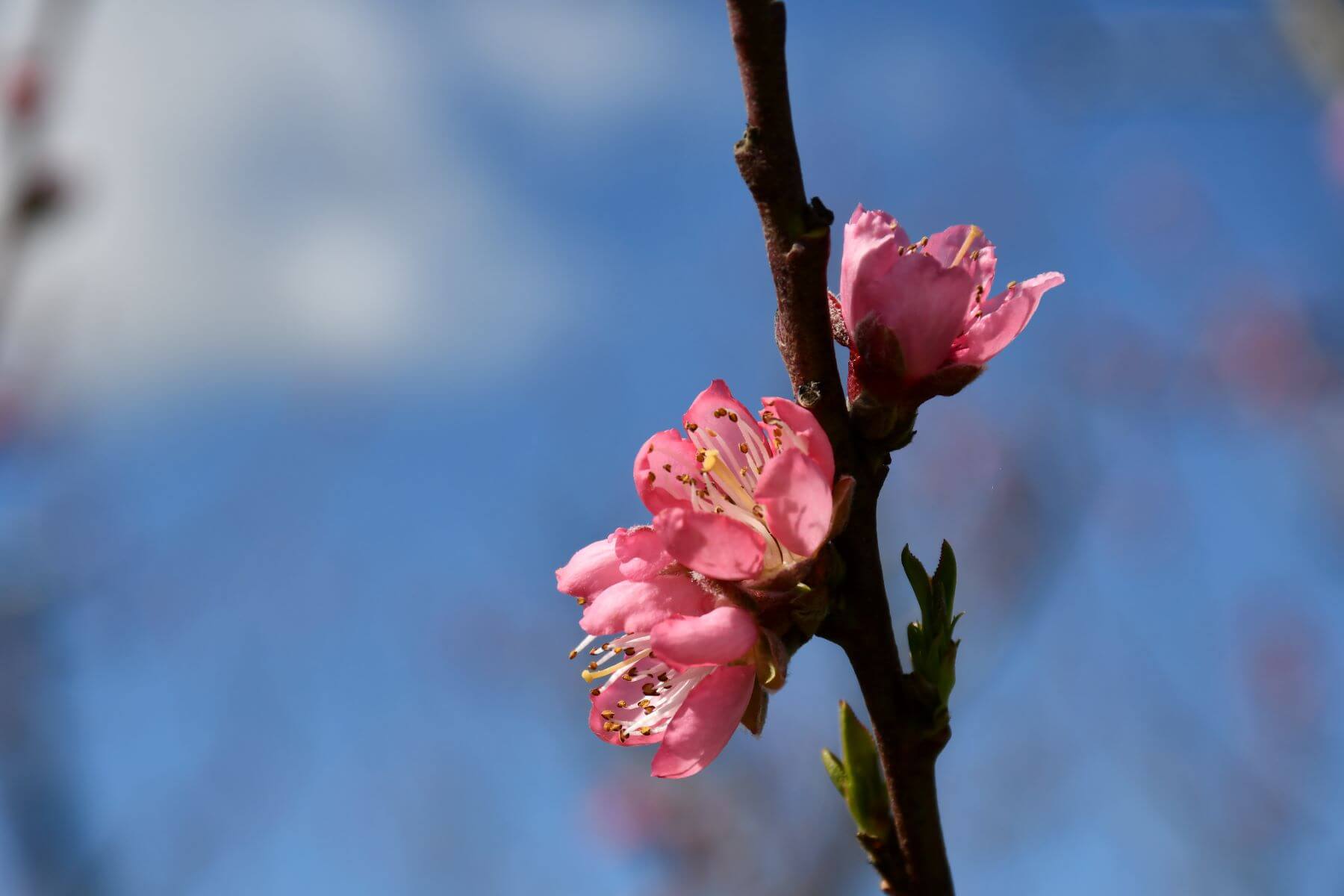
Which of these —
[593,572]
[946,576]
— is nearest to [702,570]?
[593,572]

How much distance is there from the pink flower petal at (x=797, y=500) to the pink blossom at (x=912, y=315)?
0.16 m

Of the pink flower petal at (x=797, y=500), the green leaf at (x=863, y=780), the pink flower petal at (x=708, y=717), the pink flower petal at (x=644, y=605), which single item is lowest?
the green leaf at (x=863, y=780)

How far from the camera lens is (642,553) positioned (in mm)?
1208

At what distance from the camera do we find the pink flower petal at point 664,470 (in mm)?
1296

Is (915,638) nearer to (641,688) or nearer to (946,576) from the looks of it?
(946,576)

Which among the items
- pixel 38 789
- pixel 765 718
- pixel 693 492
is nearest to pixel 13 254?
pixel 38 789

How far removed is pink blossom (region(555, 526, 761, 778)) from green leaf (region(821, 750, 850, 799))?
0.12 meters

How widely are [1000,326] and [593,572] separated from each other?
58 cm

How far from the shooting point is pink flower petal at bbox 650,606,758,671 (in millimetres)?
1113

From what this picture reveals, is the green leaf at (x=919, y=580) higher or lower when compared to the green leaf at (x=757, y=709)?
higher

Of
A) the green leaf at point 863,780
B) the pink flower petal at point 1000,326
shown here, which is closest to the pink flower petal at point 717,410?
the pink flower petal at point 1000,326

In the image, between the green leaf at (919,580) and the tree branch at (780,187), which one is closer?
the tree branch at (780,187)

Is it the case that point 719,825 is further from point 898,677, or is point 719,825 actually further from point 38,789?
point 898,677

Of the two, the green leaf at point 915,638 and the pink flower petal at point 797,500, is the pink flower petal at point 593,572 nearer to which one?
the pink flower petal at point 797,500
